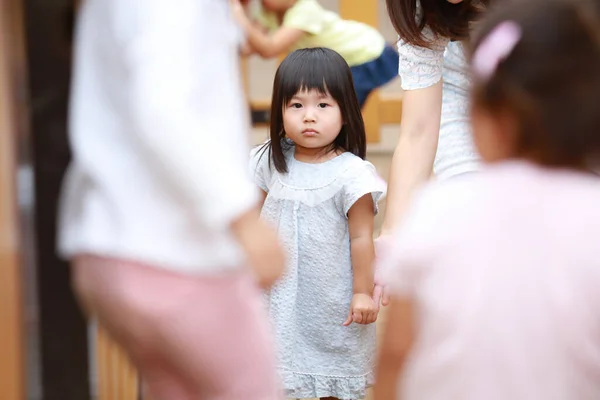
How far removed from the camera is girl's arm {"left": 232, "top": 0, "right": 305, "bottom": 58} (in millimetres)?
4312

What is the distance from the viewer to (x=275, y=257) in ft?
5.35

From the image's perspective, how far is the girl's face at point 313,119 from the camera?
3.07 metres

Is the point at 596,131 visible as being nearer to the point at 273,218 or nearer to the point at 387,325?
the point at 387,325

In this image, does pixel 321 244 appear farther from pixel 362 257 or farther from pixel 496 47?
pixel 496 47

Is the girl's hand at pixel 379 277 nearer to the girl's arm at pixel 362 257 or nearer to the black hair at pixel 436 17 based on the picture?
the girl's arm at pixel 362 257

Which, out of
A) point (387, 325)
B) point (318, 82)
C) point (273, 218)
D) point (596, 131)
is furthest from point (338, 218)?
point (596, 131)

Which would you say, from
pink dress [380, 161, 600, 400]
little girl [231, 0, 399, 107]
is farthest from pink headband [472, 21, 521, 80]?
little girl [231, 0, 399, 107]

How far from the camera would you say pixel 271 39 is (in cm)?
433

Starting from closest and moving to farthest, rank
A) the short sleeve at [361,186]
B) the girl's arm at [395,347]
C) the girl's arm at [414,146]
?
the girl's arm at [395,347]
the girl's arm at [414,146]
the short sleeve at [361,186]

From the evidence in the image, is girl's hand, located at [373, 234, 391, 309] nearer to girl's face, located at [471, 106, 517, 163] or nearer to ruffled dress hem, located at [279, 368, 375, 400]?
ruffled dress hem, located at [279, 368, 375, 400]

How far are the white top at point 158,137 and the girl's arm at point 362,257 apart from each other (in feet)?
4.36

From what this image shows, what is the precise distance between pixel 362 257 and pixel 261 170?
0.39 m

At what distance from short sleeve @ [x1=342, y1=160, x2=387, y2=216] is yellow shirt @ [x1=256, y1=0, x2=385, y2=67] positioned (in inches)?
51.6

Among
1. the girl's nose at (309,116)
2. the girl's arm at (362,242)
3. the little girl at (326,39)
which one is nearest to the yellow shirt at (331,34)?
the little girl at (326,39)
